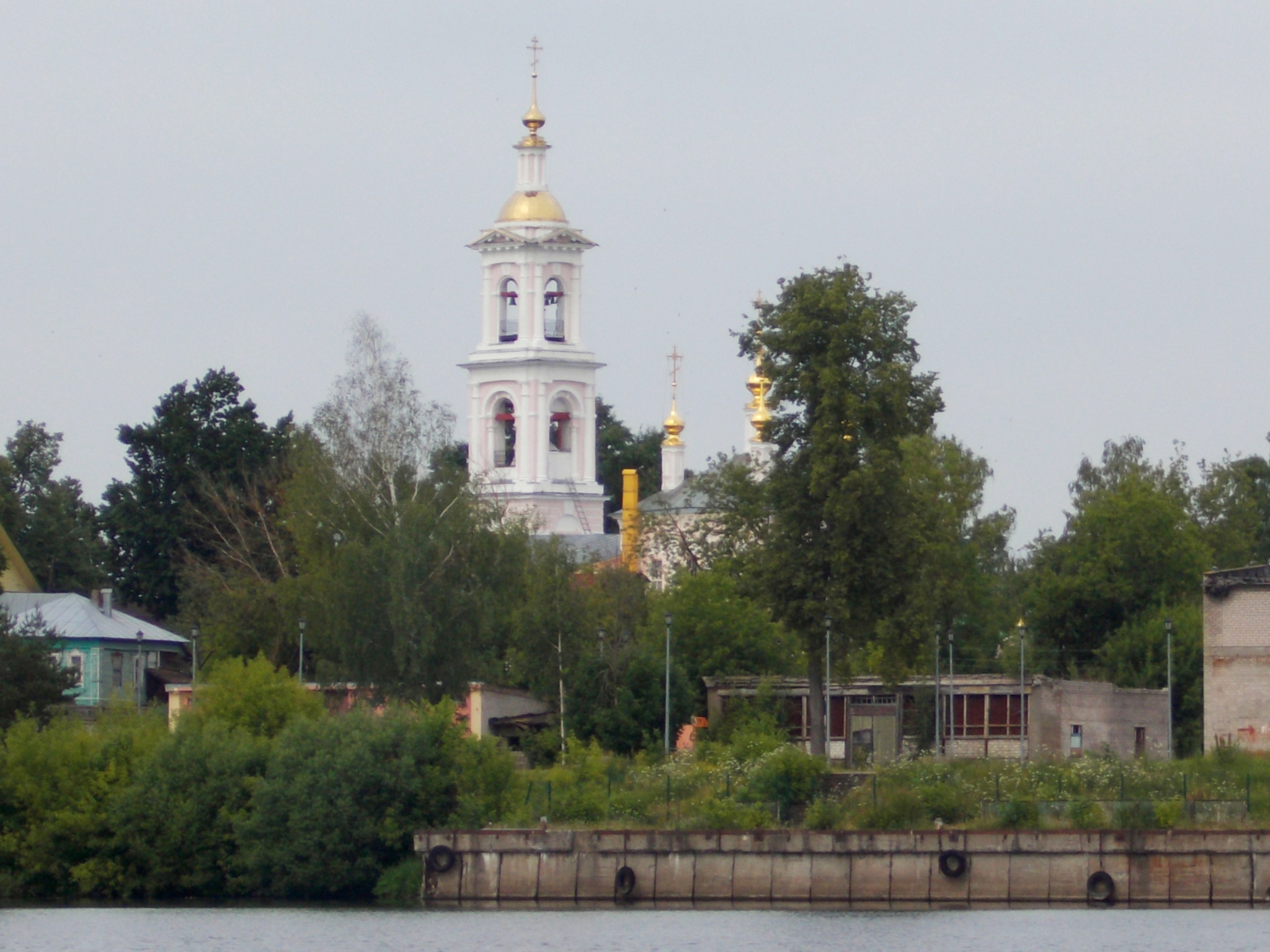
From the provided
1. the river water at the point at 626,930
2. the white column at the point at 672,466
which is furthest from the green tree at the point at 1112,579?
the white column at the point at 672,466

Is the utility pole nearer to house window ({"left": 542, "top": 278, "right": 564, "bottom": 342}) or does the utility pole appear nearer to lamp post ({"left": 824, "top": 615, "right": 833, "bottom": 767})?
lamp post ({"left": 824, "top": 615, "right": 833, "bottom": 767})

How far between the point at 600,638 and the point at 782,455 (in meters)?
9.16

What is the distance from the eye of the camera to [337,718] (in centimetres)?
5994

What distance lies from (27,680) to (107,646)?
1932 centimetres

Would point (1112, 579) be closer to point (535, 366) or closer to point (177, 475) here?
point (177, 475)

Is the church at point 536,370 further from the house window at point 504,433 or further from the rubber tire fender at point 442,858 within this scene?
the rubber tire fender at point 442,858

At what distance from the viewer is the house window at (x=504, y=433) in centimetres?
12769

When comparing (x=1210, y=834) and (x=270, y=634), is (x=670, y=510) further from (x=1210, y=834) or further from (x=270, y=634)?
(x=1210, y=834)

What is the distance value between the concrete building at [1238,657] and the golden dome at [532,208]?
200 feet

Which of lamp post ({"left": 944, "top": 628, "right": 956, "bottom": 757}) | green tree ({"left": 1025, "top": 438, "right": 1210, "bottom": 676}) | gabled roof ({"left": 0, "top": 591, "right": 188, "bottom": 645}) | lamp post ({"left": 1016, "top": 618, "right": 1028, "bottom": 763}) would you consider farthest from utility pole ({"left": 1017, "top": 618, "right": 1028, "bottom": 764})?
gabled roof ({"left": 0, "top": 591, "right": 188, "bottom": 645})

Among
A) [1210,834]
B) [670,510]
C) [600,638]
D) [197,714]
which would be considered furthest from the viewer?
[670,510]

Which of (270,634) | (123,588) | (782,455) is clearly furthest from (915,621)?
(123,588)

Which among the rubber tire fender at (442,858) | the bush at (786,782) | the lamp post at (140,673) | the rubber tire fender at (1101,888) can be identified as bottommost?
the rubber tire fender at (1101,888)

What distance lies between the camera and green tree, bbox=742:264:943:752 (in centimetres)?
6469
